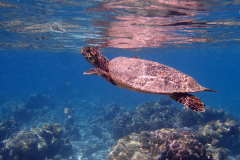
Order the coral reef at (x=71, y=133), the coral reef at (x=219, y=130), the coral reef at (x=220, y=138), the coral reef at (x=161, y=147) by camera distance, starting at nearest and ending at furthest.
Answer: the coral reef at (x=161, y=147) → the coral reef at (x=220, y=138) → the coral reef at (x=219, y=130) → the coral reef at (x=71, y=133)

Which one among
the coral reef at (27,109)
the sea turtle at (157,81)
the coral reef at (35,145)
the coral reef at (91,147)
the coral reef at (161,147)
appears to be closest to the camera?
the sea turtle at (157,81)

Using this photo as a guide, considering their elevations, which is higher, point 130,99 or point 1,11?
point 1,11

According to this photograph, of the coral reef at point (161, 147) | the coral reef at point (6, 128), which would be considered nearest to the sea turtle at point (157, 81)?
the coral reef at point (161, 147)

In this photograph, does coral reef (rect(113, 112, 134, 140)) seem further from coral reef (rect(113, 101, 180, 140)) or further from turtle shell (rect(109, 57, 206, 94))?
turtle shell (rect(109, 57, 206, 94))

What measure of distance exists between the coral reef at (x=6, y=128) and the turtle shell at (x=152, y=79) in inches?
615

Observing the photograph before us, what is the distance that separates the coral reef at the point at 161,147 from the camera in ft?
20.0

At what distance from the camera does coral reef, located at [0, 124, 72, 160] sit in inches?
384

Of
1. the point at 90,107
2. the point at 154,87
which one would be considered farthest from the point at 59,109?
the point at 154,87

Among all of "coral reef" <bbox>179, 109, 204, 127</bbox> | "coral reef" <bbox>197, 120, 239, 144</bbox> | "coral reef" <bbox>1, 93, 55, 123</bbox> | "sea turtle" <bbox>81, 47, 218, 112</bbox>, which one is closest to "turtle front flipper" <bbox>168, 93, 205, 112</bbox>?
"sea turtle" <bbox>81, 47, 218, 112</bbox>

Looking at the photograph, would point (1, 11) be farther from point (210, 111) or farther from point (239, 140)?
point (239, 140)

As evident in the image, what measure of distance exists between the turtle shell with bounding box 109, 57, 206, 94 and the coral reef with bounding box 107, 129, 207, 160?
11.6ft

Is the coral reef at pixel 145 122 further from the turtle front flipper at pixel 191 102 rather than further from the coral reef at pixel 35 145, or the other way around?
the turtle front flipper at pixel 191 102

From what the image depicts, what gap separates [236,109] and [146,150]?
36185 millimetres

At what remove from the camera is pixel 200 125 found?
13.3m
